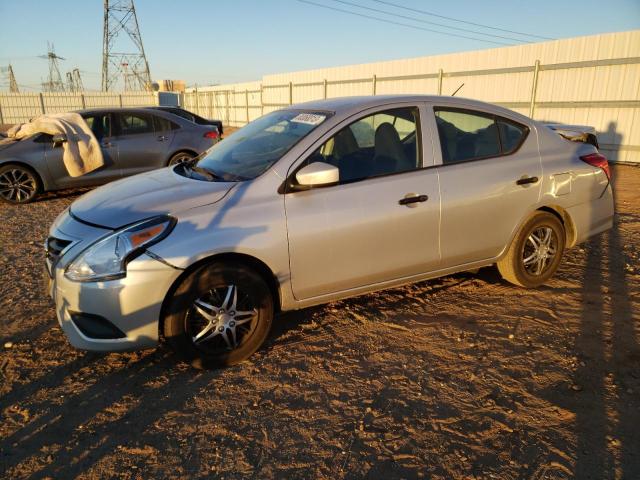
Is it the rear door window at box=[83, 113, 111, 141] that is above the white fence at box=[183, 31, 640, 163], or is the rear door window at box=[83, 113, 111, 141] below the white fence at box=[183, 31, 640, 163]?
below

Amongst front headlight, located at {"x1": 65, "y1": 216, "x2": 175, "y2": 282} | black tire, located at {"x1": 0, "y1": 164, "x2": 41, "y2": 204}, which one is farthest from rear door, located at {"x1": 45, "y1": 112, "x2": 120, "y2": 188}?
front headlight, located at {"x1": 65, "y1": 216, "x2": 175, "y2": 282}

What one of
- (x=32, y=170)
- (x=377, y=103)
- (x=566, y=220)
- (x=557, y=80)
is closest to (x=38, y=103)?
(x=32, y=170)

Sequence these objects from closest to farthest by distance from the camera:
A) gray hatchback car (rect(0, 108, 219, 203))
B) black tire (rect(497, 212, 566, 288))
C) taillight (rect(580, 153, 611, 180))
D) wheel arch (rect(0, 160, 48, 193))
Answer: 1. black tire (rect(497, 212, 566, 288))
2. taillight (rect(580, 153, 611, 180))
3. wheel arch (rect(0, 160, 48, 193))
4. gray hatchback car (rect(0, 108, 219, 203))

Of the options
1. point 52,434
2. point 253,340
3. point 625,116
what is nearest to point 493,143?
point 253,340

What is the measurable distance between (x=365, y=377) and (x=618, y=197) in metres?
7.53

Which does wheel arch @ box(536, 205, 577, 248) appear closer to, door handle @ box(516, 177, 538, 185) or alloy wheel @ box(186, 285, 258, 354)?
door handle @ box(516, 177, 538, 185)

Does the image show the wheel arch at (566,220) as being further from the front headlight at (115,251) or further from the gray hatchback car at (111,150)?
the gray hatchback car at (111,150)

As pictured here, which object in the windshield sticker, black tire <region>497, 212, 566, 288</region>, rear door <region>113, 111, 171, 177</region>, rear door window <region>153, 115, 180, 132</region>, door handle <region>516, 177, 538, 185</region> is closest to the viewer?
the windshield sticker

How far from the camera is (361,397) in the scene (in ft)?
9.23

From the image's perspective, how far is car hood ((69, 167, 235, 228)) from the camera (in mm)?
2982

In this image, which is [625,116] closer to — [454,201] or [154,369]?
[454,201]

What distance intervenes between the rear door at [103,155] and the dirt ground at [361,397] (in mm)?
4395

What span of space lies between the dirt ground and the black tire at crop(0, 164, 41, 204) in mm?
4580

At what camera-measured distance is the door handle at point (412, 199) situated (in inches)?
135
